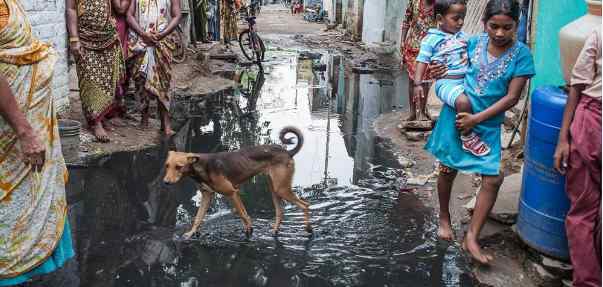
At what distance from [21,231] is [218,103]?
6.51m

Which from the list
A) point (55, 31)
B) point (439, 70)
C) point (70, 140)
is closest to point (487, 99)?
point (439, 70)

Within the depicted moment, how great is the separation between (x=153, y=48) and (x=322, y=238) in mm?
3906

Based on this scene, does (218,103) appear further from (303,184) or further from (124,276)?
(124,276)

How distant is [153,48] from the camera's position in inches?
296

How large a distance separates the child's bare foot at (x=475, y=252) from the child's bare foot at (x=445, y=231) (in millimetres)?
307

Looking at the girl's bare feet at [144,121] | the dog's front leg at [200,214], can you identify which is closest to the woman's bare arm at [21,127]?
the dog's front leg at [200,214]

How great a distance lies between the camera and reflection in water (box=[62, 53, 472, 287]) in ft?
13.5

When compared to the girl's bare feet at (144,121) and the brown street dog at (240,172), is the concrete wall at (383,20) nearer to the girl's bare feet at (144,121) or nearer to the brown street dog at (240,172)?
the girl's bare feet at (144,121)

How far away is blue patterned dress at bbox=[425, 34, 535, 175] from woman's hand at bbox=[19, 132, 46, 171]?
2.58 metres

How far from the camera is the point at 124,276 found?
4027 mm

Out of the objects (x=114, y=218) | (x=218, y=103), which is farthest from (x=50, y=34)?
(x=114, y=218)

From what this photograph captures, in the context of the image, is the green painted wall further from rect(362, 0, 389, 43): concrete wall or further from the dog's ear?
rect(362, 0, 389, 43): concrete wall

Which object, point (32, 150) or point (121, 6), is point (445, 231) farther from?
point (121, 6)

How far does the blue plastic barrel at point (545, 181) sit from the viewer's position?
3.69m
